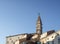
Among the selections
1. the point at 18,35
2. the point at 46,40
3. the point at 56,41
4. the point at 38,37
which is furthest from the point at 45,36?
the point at 18,35

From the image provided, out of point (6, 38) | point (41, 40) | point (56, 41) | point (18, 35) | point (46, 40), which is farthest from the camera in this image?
point (6, 38)

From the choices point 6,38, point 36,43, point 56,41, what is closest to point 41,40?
point 36,43

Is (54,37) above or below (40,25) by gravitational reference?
below

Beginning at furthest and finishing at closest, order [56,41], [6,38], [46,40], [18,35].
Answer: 1. [6,38]
2. [18,35]
3. [46,40]
4. [56,41]

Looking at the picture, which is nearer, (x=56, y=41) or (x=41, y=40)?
(x=56, y=41)

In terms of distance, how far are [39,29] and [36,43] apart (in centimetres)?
2088

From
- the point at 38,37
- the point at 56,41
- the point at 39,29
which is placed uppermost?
the point at 39,29

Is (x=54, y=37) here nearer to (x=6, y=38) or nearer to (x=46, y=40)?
(x=46, y=40)

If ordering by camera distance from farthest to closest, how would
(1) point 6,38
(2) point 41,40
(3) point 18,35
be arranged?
(1) point 6,38
(3) point 18,35
(2) point 41,40

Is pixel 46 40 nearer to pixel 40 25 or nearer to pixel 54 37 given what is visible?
pixel 54 37

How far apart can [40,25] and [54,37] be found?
28436mm

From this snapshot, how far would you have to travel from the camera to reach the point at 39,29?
71.4 m

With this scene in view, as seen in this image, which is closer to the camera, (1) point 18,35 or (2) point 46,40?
(2) point 46,40

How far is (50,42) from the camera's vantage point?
4444 cm
